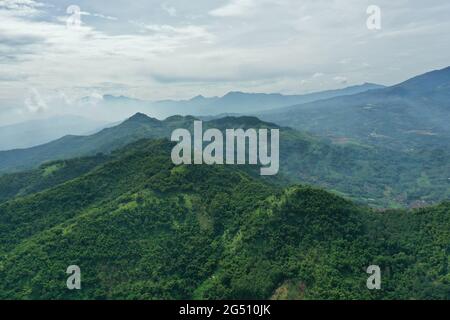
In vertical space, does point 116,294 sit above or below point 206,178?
below

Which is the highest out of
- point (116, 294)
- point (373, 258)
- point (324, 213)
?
point (324, 213)

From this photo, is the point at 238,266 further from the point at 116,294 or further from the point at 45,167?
the point at 45,167

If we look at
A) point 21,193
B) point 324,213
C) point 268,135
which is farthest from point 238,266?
point 268,135

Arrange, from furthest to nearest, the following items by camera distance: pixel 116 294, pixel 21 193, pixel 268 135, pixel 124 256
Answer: pixel 268 135
pixel 21 193
pixel 124 256
pixel 116 294

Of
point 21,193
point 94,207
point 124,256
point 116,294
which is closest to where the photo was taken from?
point 116,294

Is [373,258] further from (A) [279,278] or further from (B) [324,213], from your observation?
(A) [279,278]

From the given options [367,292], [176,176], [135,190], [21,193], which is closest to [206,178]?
[176,176]

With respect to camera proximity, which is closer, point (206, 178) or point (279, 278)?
point (279, 278)
